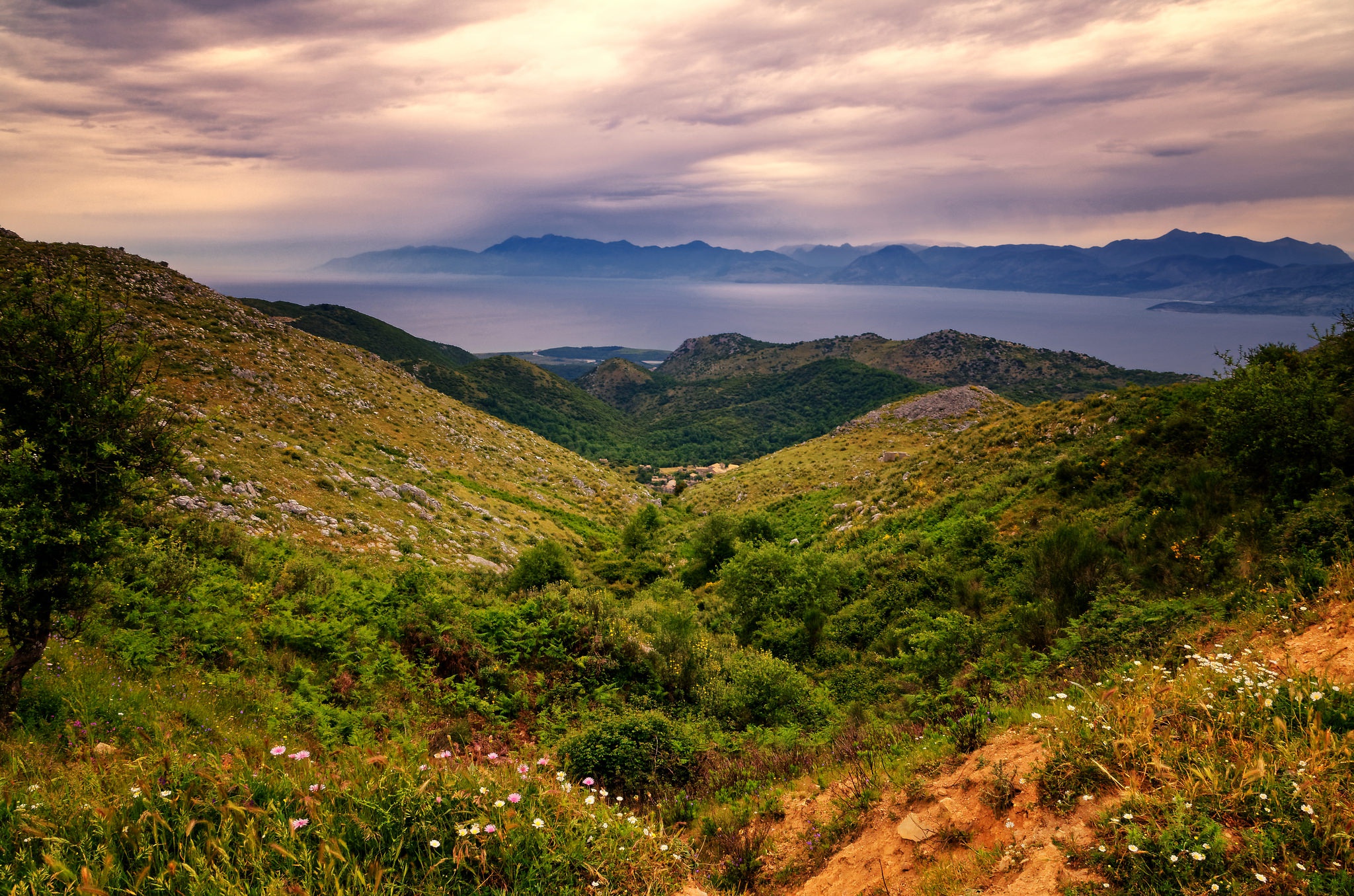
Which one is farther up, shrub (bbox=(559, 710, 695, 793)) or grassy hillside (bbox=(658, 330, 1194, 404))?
grassy hillside (bbox=(658, 330, 1194, 404))

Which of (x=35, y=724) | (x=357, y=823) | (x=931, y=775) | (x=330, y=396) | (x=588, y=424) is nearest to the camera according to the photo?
(x=357, y=823)

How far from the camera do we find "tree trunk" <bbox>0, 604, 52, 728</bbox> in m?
5.83

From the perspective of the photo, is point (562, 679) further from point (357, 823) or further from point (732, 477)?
point (732, 477)

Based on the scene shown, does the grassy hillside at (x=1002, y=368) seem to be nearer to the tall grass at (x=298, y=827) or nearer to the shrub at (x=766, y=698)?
the shrub at (x=766, y=698)

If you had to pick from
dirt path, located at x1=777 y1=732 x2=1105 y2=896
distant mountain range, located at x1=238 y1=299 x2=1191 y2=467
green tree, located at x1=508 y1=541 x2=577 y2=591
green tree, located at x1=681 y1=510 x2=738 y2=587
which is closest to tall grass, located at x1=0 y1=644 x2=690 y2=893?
dirt path, located at x1=777 y1=732 x2=1105 y2=896

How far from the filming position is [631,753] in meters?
7.97

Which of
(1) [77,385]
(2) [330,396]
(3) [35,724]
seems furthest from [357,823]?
(2) [330,396]

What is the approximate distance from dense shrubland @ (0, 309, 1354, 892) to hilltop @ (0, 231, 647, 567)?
4.49 meters

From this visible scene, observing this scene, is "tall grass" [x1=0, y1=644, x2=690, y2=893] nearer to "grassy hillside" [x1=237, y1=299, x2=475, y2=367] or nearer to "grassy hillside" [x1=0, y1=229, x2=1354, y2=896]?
"grassy hillside" [x1=0, y1=229, x2=1354, y2=896]

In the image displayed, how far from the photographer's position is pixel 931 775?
20.7 ft

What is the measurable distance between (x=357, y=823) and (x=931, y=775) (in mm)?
5826

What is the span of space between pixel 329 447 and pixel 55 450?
77.9 feet

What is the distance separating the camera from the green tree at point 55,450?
5594mm

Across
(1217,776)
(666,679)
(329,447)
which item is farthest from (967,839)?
(329,447)
